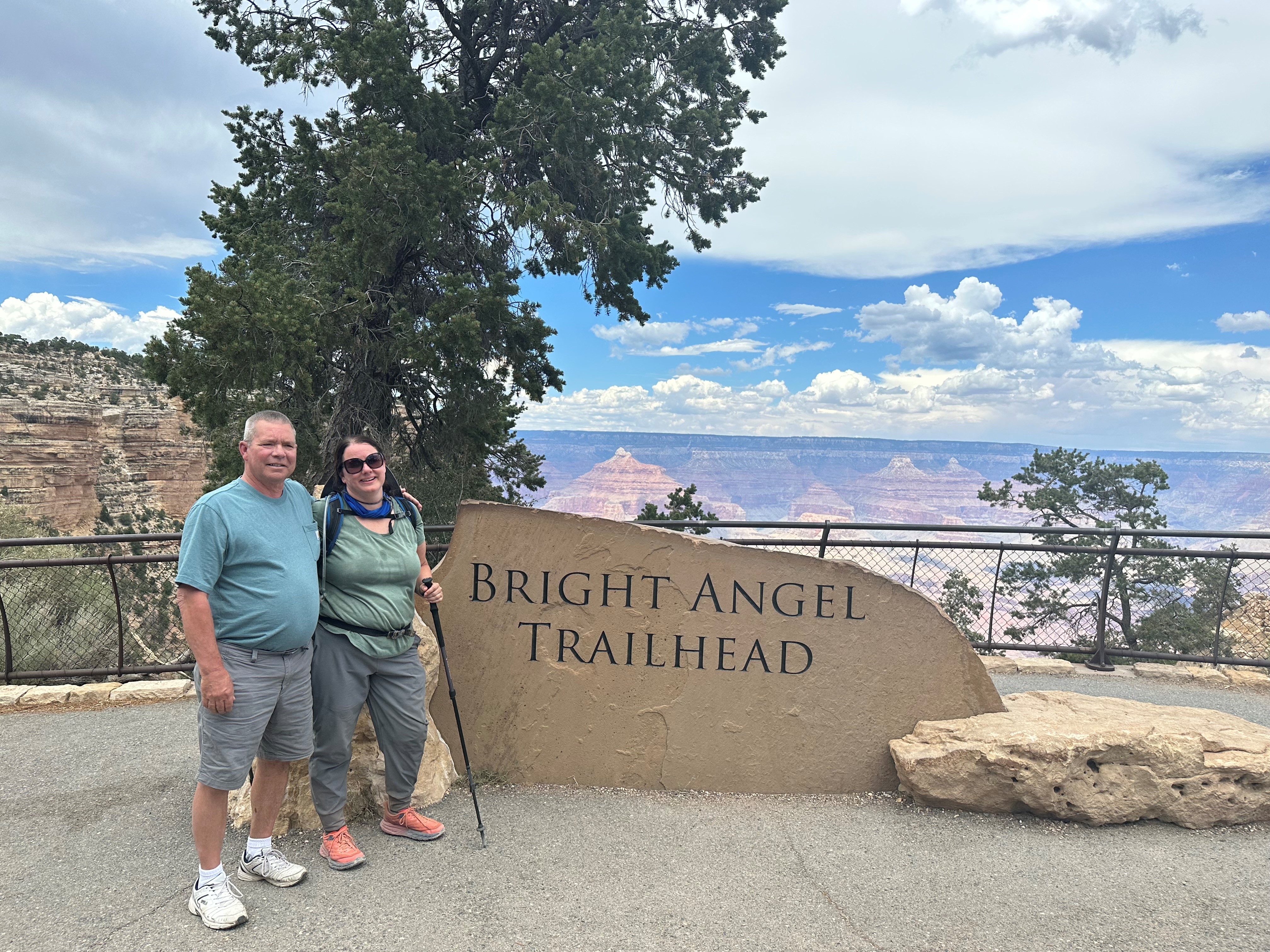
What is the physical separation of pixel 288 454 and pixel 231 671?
0.79 m

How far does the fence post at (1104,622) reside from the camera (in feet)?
21.6

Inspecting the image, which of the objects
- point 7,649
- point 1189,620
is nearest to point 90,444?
point 7,649

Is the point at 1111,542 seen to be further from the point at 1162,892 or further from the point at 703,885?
the point at 703,885

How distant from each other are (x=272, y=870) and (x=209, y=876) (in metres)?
0.24

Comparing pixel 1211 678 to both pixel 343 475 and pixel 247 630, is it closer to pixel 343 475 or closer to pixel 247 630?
pixel 343 475

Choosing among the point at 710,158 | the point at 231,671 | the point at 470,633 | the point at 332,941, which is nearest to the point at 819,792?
the point at 470,633

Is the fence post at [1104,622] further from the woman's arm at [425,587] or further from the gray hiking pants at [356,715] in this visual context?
the gray hiking pants at [356,715]

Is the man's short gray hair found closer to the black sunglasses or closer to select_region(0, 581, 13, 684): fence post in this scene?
the black sunglasses

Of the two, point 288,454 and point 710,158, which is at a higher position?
point 710,158

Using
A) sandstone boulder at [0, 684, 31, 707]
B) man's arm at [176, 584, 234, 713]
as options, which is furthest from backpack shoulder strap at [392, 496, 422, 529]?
sandstone boulder at [0, 684, 31, 707]

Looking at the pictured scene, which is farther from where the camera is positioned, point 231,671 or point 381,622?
point 381,622

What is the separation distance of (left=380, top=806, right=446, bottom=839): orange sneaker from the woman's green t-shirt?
31.8 inches

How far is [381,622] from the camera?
318cm

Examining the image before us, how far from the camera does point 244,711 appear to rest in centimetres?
282
